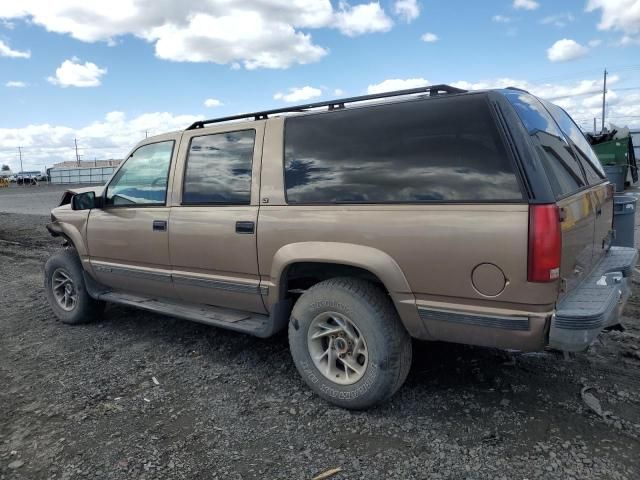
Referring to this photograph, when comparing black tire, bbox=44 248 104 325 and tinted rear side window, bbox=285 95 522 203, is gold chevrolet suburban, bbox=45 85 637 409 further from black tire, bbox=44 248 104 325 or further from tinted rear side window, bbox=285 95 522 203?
black tire, bbox=44 248 104 325

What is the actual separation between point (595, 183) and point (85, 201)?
4253mm

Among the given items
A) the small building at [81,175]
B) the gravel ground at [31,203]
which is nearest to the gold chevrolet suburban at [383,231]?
the gravel ground at [31,203]

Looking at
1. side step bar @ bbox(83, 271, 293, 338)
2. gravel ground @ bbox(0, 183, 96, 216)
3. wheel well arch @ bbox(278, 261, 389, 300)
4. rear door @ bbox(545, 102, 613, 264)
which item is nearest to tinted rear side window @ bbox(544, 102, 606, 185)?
rear door @ bbox(545, 102, 613, 264)

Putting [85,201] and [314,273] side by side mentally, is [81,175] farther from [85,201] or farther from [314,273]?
[314,273]

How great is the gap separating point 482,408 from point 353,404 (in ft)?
2.67

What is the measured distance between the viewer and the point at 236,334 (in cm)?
470

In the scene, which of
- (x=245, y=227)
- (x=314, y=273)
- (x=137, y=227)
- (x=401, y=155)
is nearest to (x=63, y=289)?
(x=137, y=227)

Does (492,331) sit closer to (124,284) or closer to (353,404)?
(353,404)

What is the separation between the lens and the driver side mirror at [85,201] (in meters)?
4.69

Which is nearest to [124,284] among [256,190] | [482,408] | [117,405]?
[117,405]

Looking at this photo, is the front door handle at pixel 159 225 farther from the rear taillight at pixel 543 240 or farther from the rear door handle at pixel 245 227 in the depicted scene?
the rear taillight at pixel 543 240

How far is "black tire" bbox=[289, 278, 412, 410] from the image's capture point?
9.90 ft

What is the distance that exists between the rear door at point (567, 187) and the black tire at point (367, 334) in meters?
0.99

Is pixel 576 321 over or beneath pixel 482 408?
over
